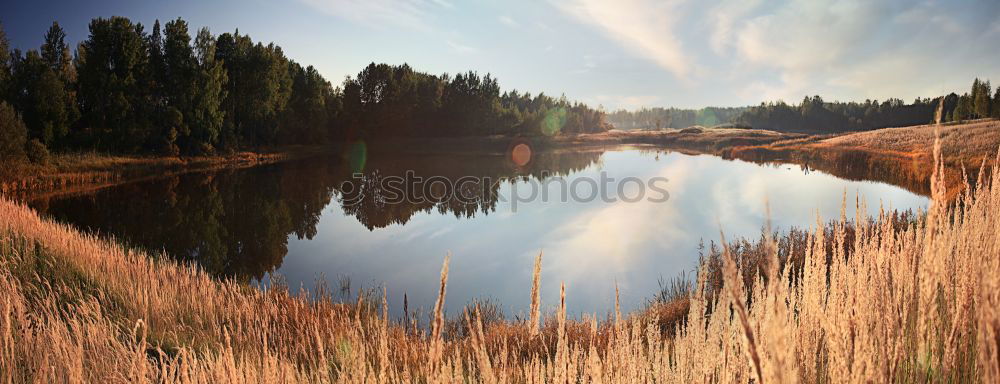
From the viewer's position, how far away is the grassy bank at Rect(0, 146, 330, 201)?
25.2 metres

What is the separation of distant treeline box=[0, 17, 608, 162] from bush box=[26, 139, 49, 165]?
7 centimetres

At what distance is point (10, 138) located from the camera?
24.4m

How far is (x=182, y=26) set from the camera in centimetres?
4456

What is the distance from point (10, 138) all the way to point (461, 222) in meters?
20.8

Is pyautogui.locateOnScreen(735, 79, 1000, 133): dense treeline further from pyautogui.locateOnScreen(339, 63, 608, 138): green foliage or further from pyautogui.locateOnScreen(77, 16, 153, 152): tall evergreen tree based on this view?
pyautogui.locateOnScreen(77, 16, 153, 152): tall evergreen tree

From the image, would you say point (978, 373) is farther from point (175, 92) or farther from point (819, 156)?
point (175, 92)

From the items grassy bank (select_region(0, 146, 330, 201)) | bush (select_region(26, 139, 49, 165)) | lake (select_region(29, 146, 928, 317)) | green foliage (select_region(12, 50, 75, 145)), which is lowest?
lake (select_region(29, 146, 928, 317))

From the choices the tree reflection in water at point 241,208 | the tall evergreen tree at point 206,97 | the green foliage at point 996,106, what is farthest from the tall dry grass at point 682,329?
the green foliage at point 996,106

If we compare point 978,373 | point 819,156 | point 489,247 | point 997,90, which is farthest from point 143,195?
point 997,90

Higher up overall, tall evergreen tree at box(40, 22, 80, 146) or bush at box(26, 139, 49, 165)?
tall evergreen tree at box(40, 22, 80, 146)

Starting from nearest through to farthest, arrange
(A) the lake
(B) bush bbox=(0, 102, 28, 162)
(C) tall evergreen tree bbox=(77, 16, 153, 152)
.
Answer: (A) the lake < (B) bush bbox=(0, 102, 28, 162) < (C) tall evergreen tree bbox=(77, 16, 153, 152)

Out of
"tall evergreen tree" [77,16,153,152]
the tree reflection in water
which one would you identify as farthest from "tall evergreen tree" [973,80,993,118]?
"tall evergreen tree" [77,16,153,152]

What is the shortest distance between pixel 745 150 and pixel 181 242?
169 feet

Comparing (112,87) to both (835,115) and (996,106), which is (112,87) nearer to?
(996,106)
